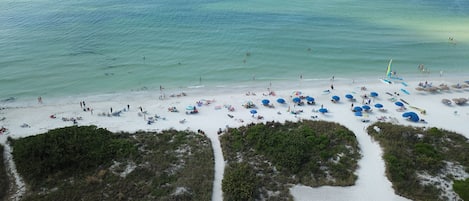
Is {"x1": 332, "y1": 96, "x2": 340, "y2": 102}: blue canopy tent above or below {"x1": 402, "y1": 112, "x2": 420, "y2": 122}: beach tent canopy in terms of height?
above

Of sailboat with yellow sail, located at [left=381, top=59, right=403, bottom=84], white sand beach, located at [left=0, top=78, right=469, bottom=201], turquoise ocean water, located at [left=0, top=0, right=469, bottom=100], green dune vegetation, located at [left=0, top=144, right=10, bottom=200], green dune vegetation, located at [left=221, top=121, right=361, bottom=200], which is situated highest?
turquoise ocean water, located at [left=0, top=0, right=469, bottom=100]

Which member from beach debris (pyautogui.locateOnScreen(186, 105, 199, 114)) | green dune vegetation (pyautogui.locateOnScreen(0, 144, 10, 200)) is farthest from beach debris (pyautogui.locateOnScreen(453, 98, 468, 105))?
green dune vegetation (pyautogui.locateOnScreen(0, 144, 10, 200))

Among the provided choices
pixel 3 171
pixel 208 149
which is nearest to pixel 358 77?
pixel 208 149

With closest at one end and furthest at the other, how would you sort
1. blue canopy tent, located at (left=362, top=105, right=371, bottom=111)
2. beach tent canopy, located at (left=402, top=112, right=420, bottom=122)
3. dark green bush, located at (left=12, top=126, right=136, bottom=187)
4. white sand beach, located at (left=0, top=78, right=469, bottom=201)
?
dark green bush, located at (left=12, top=126, right=136, bottom=187)
white sand beach, located at (left=0, top=78, right=469, bottom=201)
beach tent canopy, located at (left=402, top=112, right=420, bottom=122)
blue canopy tent, located at (left=362, top=105, right=371, bottom=111)

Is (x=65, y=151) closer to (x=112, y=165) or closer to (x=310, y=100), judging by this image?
(x=112, y=165)

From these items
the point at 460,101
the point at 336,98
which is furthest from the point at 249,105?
the point at 460,101

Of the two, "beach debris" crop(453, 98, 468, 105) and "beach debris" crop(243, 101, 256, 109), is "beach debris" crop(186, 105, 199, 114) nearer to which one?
"beach debris" crop(243, 101, 256, 109)

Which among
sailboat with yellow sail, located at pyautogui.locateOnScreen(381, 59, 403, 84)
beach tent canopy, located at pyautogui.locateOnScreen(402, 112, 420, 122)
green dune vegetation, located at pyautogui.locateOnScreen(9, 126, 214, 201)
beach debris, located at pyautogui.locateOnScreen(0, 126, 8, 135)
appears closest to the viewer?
green dune vegetation, located at pyautogui.locateOnScreen(9, 126, 214, 201)
